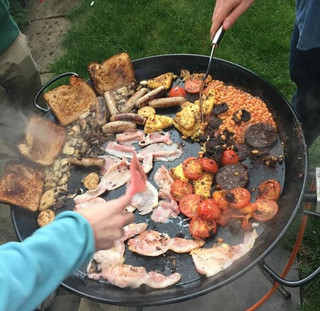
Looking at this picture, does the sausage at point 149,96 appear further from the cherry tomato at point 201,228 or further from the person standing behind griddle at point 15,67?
the person standing behind griddle at point 15,67

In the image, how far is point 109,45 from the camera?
16.9 feet

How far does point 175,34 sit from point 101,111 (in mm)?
2447

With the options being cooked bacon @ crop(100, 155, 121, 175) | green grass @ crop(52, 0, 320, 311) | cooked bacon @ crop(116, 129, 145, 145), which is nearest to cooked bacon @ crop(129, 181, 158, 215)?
cooked bacon @ crop(100, 155, 121, 175)

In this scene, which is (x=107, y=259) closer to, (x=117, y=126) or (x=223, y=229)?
(x=223, y=229)

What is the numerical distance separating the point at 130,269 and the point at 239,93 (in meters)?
1.69

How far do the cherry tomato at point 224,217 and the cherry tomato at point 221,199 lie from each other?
28 mm

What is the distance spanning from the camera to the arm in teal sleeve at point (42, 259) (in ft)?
4.73

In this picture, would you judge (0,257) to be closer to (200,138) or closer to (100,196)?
(100,196)

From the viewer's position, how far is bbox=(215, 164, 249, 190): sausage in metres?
2.63

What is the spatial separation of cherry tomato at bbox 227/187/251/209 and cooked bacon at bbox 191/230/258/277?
21 cm

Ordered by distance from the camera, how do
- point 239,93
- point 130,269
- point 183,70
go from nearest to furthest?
point 130,269 → point 239,93 → point 183,70

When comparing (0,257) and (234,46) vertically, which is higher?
(0,257)

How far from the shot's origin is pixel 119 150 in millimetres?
3014

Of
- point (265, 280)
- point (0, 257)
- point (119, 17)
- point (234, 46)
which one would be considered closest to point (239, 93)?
point (265, 280)
